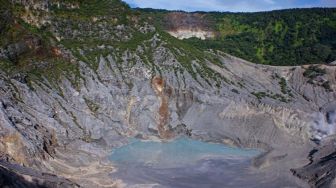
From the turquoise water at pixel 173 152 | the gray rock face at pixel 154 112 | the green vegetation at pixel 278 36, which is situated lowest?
the turquoise water at pixel 173 152

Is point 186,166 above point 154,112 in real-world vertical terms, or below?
below

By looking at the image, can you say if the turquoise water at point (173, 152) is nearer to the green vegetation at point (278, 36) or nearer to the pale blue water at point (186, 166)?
the pale blue water at point (186, 166)

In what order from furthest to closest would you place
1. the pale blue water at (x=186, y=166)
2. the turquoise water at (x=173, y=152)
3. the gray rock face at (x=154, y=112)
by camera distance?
the turquoise water at (x=173, y=152) < the gray rock face at (x=154, y=112) < the pale blue water at (x=186, y=166)

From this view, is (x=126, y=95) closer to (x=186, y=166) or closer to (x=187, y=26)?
(x=186, y=166)

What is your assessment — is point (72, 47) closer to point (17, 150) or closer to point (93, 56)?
point (93, 56)

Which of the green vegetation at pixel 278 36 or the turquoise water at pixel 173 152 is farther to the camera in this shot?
the green vegetation at pixel 278 36

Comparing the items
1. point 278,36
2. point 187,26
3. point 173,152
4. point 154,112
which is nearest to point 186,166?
point 173,152

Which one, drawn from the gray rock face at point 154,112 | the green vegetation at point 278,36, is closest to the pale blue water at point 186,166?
the gray rock face at point 154,112

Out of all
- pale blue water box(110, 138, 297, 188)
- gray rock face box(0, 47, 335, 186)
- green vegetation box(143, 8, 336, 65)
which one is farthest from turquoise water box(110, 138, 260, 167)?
green vegetation box(143, 8, 336, 65)

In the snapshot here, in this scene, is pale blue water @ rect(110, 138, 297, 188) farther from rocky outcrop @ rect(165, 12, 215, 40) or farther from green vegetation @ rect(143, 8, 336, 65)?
rocky outcrop @ rect(165, 12, 215, 40)
